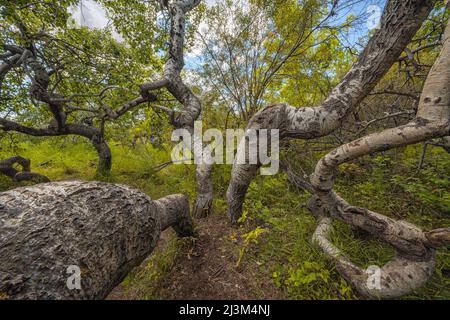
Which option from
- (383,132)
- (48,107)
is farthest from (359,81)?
(48,107)

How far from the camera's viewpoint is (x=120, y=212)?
110 cm

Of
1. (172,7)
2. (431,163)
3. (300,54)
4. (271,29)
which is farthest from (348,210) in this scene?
(172,7)

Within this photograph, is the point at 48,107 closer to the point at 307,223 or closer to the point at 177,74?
the point at 177,74

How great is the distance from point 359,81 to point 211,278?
2326mm

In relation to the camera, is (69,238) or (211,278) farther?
(211,278)

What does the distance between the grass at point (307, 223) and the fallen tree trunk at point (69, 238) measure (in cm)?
75

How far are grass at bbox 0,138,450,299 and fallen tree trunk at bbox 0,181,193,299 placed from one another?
753mm

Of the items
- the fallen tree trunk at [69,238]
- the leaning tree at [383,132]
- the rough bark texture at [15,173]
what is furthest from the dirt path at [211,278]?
the rough bark texture at [15,173]

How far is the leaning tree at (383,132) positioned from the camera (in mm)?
1110

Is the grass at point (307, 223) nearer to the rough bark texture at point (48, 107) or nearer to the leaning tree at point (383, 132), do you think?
the leaning tree at point (383, 132)

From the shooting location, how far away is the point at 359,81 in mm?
1504

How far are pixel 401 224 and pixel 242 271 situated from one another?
1.40 meters

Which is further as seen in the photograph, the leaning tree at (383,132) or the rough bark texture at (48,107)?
the rough bark texture at (48,107)

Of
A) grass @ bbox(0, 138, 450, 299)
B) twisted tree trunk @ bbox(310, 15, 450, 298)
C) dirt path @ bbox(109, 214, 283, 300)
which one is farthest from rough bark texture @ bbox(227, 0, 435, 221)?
dirt path @ bbox(109, 214, 283, 300)
